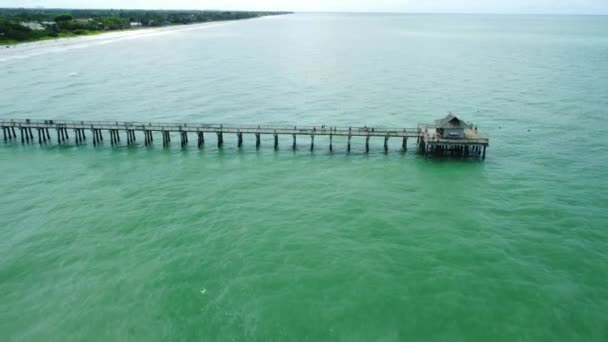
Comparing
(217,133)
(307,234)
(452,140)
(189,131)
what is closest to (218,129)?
(217,133)

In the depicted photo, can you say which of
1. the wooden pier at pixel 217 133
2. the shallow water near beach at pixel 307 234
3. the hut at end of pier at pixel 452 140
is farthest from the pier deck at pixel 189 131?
the shallow water near beach at pixel 307 234

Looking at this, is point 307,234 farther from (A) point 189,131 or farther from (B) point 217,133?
(B) point 217,133

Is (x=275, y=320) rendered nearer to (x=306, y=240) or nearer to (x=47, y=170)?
(x=306, y=240)

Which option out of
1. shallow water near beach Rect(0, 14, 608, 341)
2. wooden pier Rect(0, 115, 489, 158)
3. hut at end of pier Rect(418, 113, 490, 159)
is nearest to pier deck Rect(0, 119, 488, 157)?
wooden pier Rect(0, 115, 489, 158)

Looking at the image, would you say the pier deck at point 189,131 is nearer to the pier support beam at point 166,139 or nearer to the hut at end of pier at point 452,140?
the pier support beam at point 166,139

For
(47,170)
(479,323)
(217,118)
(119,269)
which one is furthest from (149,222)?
(217,118)

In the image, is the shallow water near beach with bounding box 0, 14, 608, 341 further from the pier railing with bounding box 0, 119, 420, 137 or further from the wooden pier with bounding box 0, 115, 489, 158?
the pier railing with bounding box 0, 119, 420, 137
